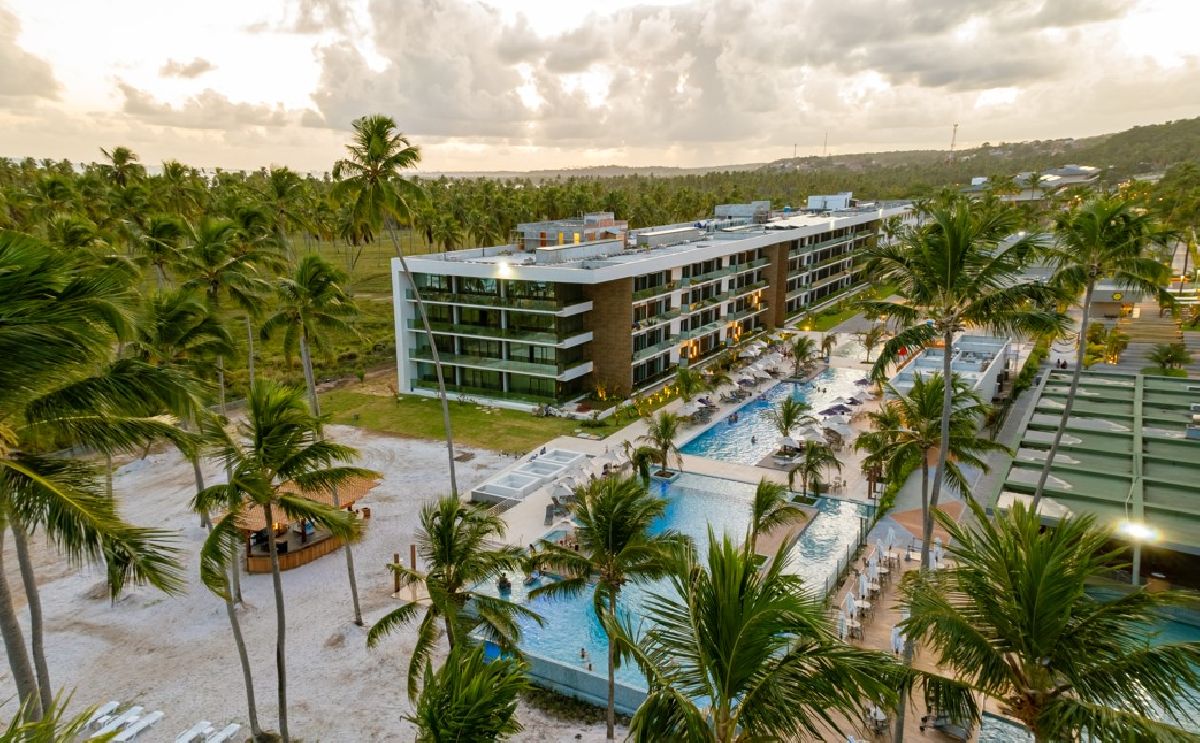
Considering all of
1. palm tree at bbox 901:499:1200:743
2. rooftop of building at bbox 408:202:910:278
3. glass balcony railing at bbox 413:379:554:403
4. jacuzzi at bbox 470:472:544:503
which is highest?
rooftop of building at bbox 408:202:910:278

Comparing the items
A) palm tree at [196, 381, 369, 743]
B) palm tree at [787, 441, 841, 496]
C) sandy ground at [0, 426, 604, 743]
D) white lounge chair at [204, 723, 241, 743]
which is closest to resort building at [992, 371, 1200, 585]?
palm tree at [787, 441, 841, 496]

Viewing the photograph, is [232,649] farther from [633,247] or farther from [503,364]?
[633,247]

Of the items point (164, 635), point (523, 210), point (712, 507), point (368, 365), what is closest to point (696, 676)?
point (164, 635)

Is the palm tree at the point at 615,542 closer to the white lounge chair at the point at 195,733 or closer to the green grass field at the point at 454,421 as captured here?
the white lounge chair at the point at 195,733

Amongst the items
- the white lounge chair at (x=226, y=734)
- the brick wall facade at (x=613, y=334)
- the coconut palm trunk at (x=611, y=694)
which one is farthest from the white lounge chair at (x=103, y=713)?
the brick wall facade at (x=613, y=334)

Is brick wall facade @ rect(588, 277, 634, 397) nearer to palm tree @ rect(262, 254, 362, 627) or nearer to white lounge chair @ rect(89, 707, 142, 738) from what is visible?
palm tree @ rect(262, 254, 362, 627)

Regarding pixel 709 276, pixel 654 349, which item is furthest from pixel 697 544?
pixel 709 276
